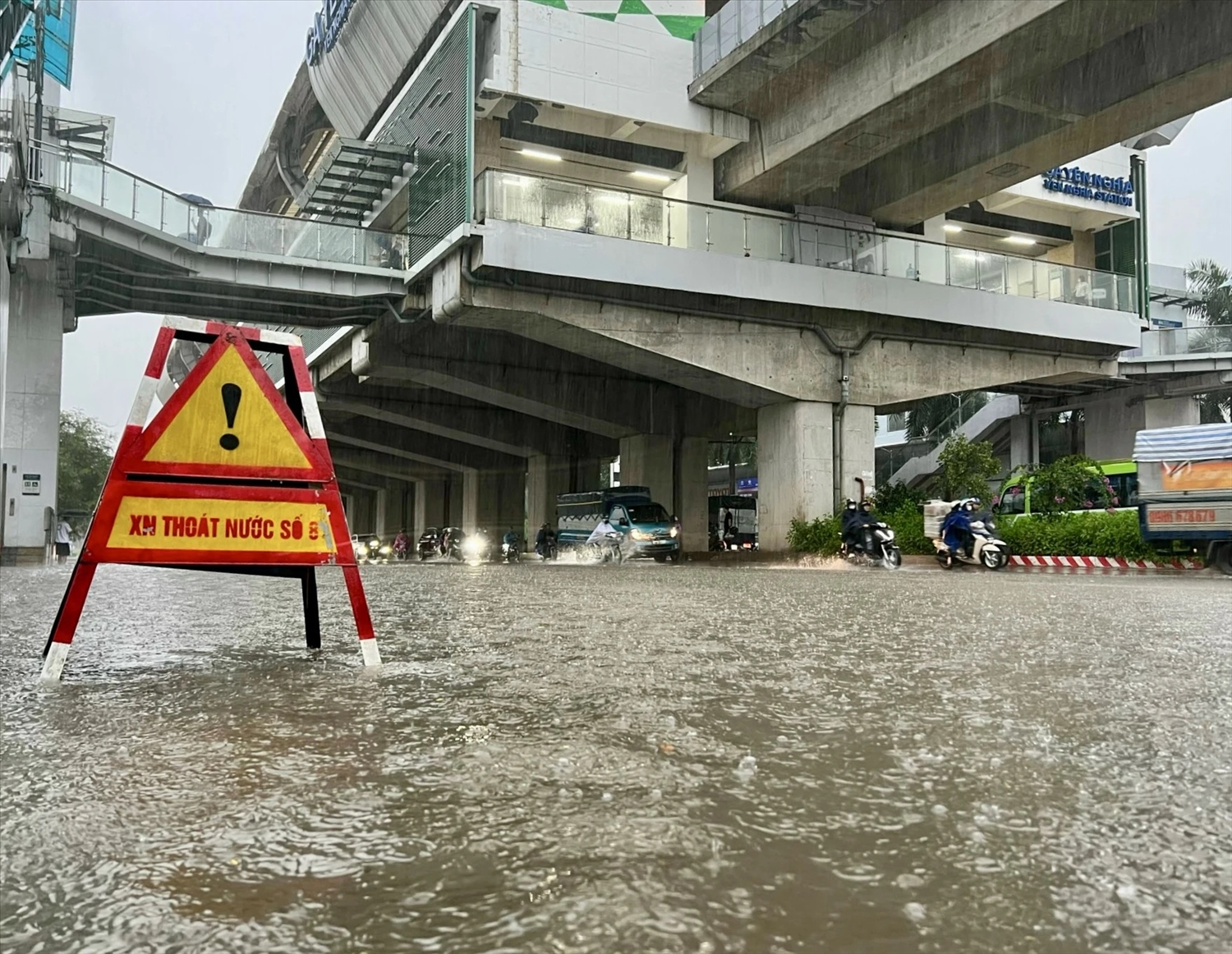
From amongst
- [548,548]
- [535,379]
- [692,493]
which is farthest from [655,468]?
[535,379]

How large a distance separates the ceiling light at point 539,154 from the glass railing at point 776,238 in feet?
14.1

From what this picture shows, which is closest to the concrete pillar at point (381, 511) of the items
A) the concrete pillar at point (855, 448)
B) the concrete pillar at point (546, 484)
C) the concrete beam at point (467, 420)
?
the concrete pillar at point (546, 484)

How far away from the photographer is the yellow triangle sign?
184 inches

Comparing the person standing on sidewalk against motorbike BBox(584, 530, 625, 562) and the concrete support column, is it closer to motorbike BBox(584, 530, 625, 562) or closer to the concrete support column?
motorbike BBox(584, 530, 625, 562)

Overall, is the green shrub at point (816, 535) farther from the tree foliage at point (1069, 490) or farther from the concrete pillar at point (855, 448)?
the tree foliage at point (1069, 490)

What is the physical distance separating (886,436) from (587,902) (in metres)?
57.4

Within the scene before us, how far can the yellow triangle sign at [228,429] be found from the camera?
467 centimetres

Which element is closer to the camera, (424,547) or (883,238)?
(883,238)

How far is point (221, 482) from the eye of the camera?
4789 millimetres

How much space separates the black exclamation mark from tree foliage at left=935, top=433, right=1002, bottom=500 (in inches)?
846

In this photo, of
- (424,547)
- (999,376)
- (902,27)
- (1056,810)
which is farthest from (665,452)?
(1056,810)

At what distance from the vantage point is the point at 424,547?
44.8 metres

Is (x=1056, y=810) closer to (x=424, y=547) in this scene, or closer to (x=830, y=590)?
(x=830, y=590)

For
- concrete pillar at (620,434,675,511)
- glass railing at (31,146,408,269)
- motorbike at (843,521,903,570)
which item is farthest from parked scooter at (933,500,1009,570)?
concrete pillar at (620,434,675,511)
